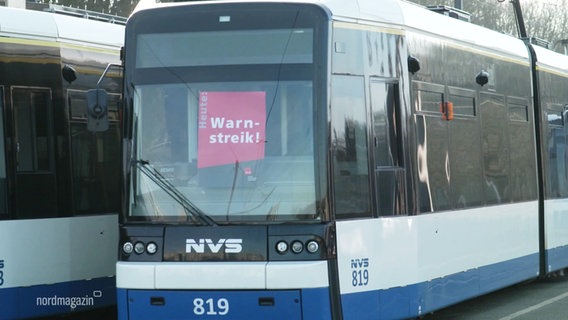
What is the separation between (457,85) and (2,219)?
4.88 metres

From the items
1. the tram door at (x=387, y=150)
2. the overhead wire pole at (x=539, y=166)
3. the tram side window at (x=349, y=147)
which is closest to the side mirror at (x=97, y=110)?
the tram side window at (x=349, y=147)

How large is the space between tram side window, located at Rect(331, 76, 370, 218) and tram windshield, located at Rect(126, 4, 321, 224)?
270 millimetres

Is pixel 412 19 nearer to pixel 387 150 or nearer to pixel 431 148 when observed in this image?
pixel 431 148

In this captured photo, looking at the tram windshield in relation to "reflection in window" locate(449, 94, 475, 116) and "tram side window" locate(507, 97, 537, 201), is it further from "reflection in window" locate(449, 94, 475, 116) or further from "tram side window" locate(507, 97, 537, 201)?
"tram side window" locate(507, 97, 537, 201)

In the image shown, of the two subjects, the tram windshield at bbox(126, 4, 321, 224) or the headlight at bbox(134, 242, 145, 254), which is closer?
the tram windshield at bbox(126, 4, 321, 224)

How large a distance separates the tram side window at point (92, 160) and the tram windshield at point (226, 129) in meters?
2.32

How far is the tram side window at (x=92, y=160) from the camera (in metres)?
13.3

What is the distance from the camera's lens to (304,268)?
10.6 m

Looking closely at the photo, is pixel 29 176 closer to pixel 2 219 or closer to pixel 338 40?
pixel 2 219

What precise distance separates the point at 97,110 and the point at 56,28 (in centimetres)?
226

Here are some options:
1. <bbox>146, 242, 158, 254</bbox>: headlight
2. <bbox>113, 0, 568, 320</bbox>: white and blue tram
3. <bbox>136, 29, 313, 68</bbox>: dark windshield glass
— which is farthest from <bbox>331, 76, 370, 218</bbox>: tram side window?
<bbox>146, 242, 158, 254</bbox>: headlight

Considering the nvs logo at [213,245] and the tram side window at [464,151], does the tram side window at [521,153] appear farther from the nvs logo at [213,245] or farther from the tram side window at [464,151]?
the nvs logo at [213,245]

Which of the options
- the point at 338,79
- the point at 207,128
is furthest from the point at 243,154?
the point at 338,79

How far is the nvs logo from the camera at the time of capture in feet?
35.1
